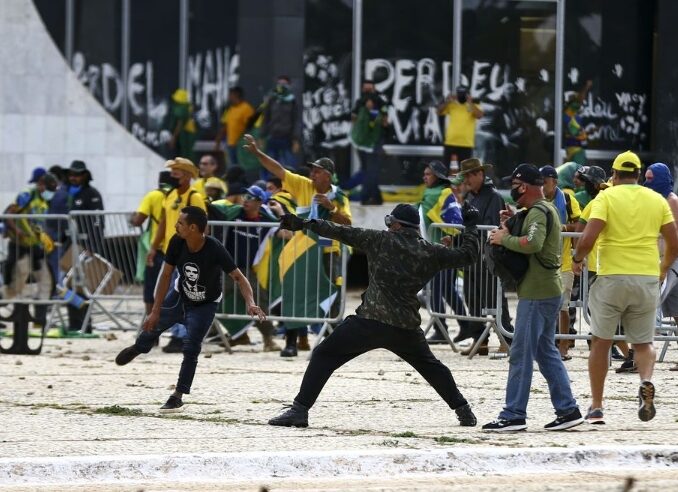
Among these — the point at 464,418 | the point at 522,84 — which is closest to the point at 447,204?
the point at 464,418

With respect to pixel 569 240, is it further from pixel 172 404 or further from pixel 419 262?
pixel 172 404

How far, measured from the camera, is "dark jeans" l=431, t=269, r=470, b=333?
52.5 feet

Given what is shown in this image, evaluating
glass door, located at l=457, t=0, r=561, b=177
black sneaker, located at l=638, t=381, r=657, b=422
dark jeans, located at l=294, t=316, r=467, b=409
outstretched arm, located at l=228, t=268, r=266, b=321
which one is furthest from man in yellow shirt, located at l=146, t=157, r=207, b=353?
glass door, located at l=457, t=0, r=561, b=177

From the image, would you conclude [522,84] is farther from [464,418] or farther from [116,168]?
[464,418]

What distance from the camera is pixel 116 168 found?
24375 mm

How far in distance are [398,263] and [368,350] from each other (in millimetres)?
579

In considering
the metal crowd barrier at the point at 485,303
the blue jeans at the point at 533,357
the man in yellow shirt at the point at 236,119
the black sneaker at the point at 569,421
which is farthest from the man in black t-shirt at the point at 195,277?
the man in yellow shirt at the point at 236,119

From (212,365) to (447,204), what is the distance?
3001mm

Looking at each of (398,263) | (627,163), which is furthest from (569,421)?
(627,163)

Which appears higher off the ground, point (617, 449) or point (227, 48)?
point (227, 48)

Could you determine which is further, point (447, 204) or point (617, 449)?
point (447, 204)

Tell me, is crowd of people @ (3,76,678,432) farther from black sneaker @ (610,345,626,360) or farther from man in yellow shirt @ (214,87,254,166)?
man in yellow shirt @ (214,87,254,166)

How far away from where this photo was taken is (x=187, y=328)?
11.8m

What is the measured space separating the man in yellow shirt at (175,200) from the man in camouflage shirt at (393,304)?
5189 millimetres
